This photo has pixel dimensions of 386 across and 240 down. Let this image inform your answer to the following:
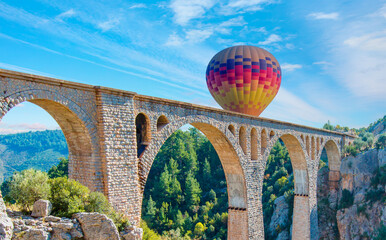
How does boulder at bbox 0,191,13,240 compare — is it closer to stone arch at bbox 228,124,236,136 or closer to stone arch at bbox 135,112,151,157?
stone arch at bbox 135,112,151,157

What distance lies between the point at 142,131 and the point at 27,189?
485cm

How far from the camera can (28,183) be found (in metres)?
7.71

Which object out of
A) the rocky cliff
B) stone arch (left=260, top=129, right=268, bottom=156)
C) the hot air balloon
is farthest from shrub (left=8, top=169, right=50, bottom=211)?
the rocky cliff

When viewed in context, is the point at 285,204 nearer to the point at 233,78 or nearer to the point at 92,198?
the point at 233,78

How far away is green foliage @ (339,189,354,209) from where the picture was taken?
89.3 feet

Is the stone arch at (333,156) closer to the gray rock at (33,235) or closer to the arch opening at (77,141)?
→ the arch opening at (77,141)

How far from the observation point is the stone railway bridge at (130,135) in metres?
9.20

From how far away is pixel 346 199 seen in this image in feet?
90.9

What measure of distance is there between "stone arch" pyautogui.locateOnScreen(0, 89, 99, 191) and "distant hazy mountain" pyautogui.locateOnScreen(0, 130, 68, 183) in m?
113

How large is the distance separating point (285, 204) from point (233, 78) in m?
18.5

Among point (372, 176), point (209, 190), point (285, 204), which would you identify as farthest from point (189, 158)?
point (372, 176)

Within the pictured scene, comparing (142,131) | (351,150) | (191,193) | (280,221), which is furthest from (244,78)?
(191,193)

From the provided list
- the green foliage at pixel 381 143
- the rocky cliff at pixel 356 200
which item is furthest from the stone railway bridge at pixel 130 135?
the green foliage at pixel 381 143

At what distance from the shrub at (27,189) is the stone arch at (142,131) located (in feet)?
13.6
